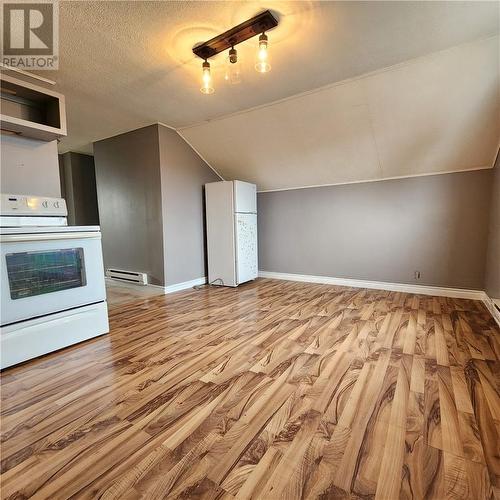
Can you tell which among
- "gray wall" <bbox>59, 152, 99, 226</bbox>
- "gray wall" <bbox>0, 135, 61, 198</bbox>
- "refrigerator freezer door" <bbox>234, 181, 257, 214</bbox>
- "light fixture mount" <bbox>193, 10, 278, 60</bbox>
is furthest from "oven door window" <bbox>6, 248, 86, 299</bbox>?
"gray wall" <bbox>59, 152, 99, 226</bbox>

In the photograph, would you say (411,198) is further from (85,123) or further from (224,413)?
(85,123)

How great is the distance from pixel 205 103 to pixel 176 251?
2.03 meters

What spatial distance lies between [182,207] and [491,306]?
3.99m

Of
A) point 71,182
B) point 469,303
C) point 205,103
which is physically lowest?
point 469,303

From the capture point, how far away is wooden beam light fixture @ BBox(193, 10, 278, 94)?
69.7 inches

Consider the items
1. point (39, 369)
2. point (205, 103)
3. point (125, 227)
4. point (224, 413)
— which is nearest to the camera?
point (224, 413)

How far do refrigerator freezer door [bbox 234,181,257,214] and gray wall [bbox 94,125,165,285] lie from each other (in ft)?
3.66

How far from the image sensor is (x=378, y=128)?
297 centimetres

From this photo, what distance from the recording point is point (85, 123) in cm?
354

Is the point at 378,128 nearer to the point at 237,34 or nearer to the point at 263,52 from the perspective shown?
the point at 263,52

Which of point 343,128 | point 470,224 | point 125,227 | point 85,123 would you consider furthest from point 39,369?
point 470,224

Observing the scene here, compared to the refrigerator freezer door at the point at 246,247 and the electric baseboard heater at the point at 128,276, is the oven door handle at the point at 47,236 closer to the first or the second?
the electric baseboard heater at the point at 128,276

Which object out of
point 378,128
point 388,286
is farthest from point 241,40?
point 388,286

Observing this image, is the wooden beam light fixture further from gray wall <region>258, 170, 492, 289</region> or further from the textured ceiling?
gray wall <region>258, 170, 492, 289</region>
